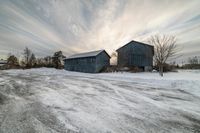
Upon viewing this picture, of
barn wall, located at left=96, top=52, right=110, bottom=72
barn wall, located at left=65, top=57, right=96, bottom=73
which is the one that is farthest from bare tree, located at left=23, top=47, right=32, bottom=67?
barn wall, located at left=96, top=52, right=110, bottom=72

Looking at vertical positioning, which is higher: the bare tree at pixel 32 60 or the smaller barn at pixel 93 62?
the bare tree at pixel 32 60

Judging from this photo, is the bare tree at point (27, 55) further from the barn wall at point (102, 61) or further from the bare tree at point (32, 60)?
the barn wall at point (102, 61)

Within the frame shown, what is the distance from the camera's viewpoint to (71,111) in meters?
3.82

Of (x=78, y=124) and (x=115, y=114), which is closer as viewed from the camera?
(x=78, y=124)

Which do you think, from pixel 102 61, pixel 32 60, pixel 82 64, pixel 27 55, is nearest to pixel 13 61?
pixel 27 55

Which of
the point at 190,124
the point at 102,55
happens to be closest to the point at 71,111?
the point at 190,124

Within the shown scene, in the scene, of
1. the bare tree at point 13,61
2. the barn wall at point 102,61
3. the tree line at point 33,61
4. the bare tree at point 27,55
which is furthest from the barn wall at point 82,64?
the bare tree at point 13,61

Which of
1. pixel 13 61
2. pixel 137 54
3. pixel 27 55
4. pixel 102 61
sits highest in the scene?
pixel 27 55

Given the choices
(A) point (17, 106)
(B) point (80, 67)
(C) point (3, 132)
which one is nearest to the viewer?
(C) point (3, 132)

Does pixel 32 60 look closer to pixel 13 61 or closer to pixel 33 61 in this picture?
pixel 33 61

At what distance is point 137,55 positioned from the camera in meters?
26.5

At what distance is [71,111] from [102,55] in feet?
79.7

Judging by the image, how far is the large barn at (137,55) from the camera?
86.2 ft

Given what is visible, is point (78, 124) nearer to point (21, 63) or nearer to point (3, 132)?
point (3, 132)
